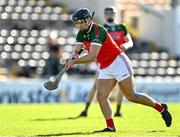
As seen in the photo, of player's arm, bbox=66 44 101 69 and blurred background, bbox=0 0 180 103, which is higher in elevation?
player's arm, bbox=66 44 101 69

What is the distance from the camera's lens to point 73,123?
549 inches

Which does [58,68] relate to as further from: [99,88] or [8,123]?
[99,88]

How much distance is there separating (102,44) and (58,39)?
16787mm

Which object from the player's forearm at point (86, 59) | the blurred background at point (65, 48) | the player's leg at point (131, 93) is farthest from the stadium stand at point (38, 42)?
the player's forearm at point (86, 59)

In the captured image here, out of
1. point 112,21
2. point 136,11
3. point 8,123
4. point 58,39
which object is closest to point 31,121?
point 8,123

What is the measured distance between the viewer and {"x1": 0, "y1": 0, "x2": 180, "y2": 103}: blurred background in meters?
24.0

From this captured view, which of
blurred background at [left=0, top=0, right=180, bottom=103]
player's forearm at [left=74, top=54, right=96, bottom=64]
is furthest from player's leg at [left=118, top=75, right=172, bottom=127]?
blurred background at [left=0, top=0, right=180, bottom=103]

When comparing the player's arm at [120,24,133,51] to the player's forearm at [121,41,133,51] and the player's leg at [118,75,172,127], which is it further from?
the player's leg at [118,75,172,127]

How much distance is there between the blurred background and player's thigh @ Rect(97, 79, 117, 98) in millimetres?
11745

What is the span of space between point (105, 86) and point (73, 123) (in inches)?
90.9

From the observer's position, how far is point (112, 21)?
15.9m

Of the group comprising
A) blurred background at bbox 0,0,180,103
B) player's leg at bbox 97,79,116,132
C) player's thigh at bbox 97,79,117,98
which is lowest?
blurred background at bbox 0,0,180,103

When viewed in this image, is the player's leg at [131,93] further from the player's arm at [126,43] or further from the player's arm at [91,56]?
the player's arm at [126,43]

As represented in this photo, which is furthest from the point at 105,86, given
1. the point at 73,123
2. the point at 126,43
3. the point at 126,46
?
the point at 126,43
